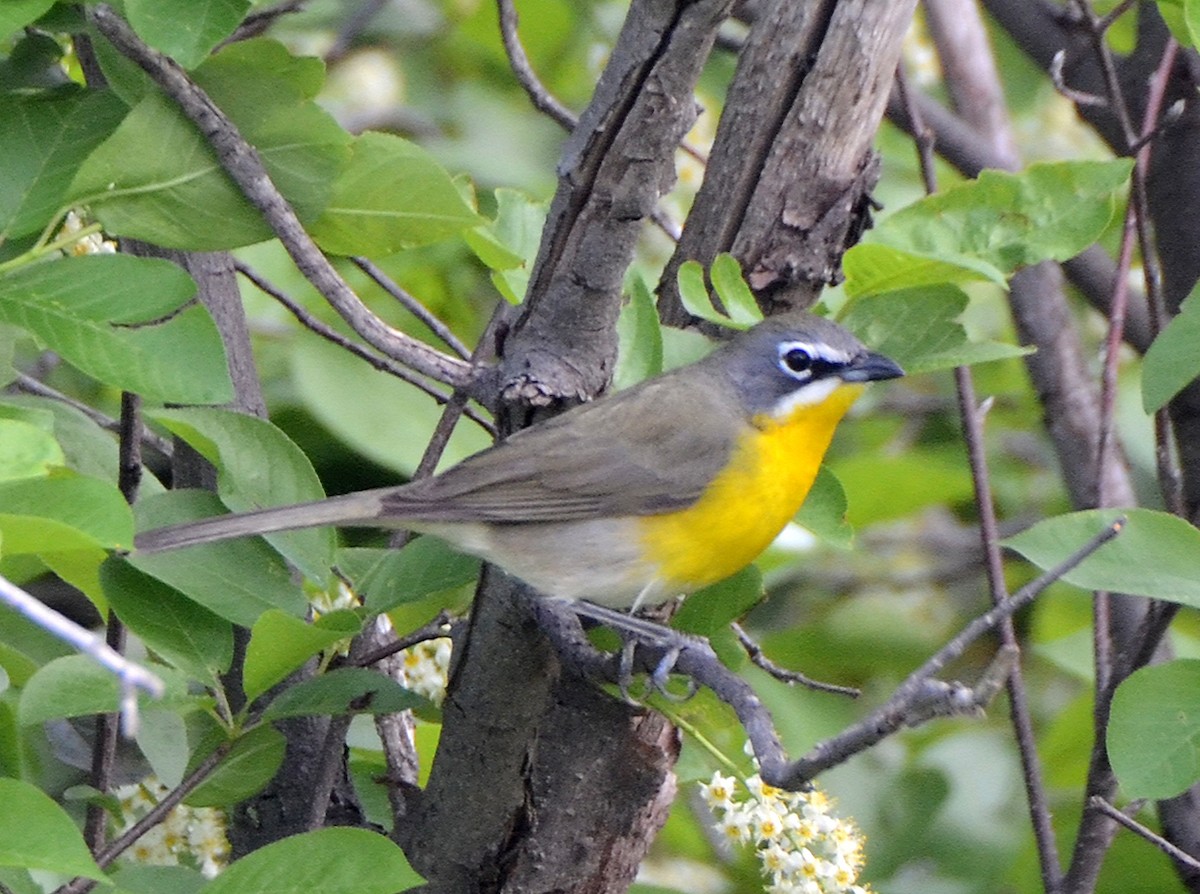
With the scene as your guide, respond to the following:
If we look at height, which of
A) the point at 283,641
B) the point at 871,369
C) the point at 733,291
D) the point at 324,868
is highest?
the point at 733,291

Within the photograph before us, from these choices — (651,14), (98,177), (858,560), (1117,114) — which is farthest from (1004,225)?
(858,560)

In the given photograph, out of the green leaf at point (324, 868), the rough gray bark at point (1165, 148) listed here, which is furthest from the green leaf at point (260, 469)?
the rough gray bark at point (1165, 148)

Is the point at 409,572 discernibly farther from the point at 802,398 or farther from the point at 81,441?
the point at 802,398

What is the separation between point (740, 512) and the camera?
317cm

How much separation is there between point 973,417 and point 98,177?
6.13ft

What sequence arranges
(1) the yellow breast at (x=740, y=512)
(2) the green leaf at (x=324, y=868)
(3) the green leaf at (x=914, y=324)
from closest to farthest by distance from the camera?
(2) the green leaf at (x=324, y=868) → (3) the green leaf at (x=914, y=324) → (1) the yellow breast at (x=740, y=512)

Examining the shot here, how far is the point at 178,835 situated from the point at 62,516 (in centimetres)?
115

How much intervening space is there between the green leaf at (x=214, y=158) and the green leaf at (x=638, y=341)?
0.54 meters

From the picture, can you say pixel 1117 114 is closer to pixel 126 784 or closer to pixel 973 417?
pixel 973 417

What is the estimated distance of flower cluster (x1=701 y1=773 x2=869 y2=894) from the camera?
2.56m

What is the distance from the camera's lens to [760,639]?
4895mm

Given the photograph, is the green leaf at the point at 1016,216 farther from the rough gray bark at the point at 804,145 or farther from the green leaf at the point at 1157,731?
the green leaf at the point at 1157,731

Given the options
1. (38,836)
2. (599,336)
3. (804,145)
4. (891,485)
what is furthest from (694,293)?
(891,485)

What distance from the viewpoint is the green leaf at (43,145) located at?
2.33 m
